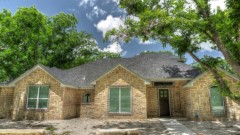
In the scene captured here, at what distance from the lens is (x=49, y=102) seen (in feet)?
50.6

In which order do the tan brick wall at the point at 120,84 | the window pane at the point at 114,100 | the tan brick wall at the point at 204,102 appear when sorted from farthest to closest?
the window pane at the point at 114,100, the tan brick wall at the point at 120,84, the tan brick wall at the point at 204,102

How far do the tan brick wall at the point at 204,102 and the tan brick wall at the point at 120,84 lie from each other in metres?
3.73

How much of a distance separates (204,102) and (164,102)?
11.9 ft

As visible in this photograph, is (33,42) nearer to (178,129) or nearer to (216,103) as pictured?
(178,129)

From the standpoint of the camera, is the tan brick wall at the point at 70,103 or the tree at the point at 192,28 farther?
the tan brick wall at the point at 70,103

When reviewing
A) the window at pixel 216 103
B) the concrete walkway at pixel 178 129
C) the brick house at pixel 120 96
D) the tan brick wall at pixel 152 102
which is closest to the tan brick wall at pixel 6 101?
the brick house at pixel 120 96

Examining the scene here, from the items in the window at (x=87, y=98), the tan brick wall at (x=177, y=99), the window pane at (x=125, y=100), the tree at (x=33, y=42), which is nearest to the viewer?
the window pane at (x=125, y=100)

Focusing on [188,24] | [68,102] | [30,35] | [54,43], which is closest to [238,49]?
[188,24]

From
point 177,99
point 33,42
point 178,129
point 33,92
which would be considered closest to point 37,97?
point 33,92

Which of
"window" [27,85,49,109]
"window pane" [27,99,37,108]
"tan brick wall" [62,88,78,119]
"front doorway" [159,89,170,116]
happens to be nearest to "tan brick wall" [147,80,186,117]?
"front doorway" [159,89,170,116]

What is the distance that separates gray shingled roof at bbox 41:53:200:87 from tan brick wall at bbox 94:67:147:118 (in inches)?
23.4

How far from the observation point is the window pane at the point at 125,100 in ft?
50.4

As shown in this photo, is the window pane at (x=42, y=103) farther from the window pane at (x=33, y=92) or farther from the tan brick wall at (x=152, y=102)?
the tan brick wall at (x=152, y=102)

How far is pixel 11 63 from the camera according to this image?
86.1 ft
